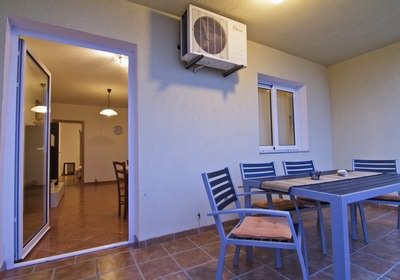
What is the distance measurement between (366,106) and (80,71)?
5.03 m

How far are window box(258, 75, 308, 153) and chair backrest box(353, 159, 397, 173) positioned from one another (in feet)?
3.11

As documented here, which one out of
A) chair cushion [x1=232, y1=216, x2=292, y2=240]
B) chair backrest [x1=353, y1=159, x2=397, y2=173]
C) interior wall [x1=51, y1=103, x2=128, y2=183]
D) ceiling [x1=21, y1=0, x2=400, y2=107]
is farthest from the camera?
interior wall [x1=51, y1=103, x2=128, y2=183]

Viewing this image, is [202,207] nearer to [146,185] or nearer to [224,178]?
[146,185]

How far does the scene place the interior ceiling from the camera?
3.09 metres

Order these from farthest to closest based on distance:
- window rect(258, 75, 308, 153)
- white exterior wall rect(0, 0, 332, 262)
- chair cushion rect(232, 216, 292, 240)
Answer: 1. window rect(258, 75, 308, 153)
2. white exterior wall rect(0, 0, 332, 262)
3. chair cushion rect(232, 216, 292, 240)

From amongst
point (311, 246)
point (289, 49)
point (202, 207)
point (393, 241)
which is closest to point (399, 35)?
point (289, 49)

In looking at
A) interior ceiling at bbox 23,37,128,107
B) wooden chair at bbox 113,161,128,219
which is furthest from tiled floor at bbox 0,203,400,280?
interior ceiling at bbox 23,37,128,107

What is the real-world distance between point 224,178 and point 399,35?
341 cm

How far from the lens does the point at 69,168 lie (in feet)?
31.3

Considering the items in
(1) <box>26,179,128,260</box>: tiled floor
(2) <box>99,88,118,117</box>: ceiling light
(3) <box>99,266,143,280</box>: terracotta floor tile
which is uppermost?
(2) <box>99,88,118,117</box>: ceiling light

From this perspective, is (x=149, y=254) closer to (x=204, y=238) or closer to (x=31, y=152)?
(x=204, y=238)

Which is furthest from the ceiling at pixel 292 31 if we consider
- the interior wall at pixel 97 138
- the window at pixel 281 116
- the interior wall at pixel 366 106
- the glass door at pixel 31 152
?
the interior wall at pixel 97 138

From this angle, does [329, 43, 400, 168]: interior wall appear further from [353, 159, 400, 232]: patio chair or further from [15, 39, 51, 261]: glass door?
[15, 39, 51, 261]: glass door

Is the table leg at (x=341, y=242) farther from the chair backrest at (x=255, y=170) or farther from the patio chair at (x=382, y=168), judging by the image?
the patio chair at (x=382, y=168)
